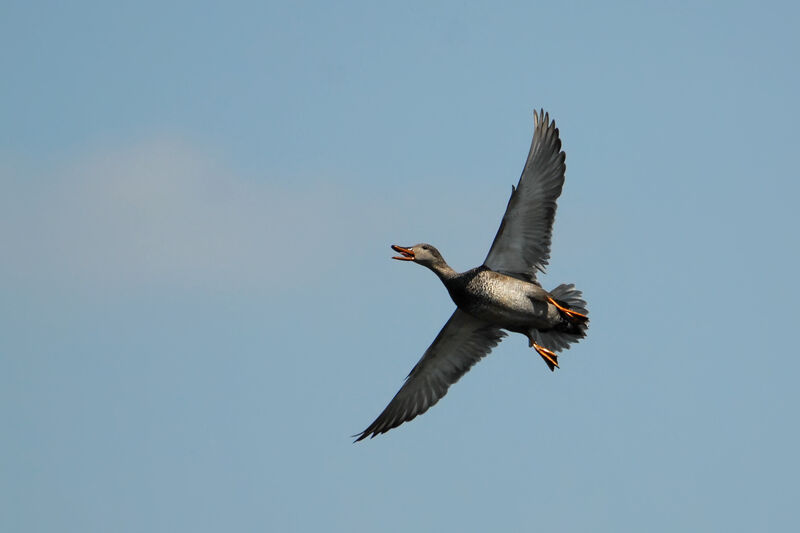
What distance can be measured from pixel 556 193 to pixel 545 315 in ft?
5.46

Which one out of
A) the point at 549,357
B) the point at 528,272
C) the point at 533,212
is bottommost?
the point at 549,357

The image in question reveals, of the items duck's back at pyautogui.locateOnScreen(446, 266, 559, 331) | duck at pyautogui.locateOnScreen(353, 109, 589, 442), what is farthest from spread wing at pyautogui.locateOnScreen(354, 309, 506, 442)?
duck's back at pyautogui.locateOnScreen(446, 266, 559, 331)

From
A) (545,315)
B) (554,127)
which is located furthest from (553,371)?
A: (554,127)

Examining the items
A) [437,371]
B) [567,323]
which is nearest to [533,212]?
[567,323]

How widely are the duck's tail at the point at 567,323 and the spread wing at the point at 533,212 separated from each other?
55 centimetres

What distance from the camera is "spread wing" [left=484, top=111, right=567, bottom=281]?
1677cm

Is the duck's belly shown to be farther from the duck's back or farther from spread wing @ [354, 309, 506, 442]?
spread wing @ [354, 309, 506, 442]

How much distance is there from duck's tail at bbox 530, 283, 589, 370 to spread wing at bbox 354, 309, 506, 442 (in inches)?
37.9

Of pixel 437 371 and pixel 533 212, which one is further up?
pixel 533 212

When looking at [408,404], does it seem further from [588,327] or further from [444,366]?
[588,327]

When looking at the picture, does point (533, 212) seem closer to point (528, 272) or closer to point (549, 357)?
point (528, 272)

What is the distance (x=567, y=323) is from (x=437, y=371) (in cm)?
236

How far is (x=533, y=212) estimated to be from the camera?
16859mm

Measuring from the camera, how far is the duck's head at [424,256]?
1742 centimetres
